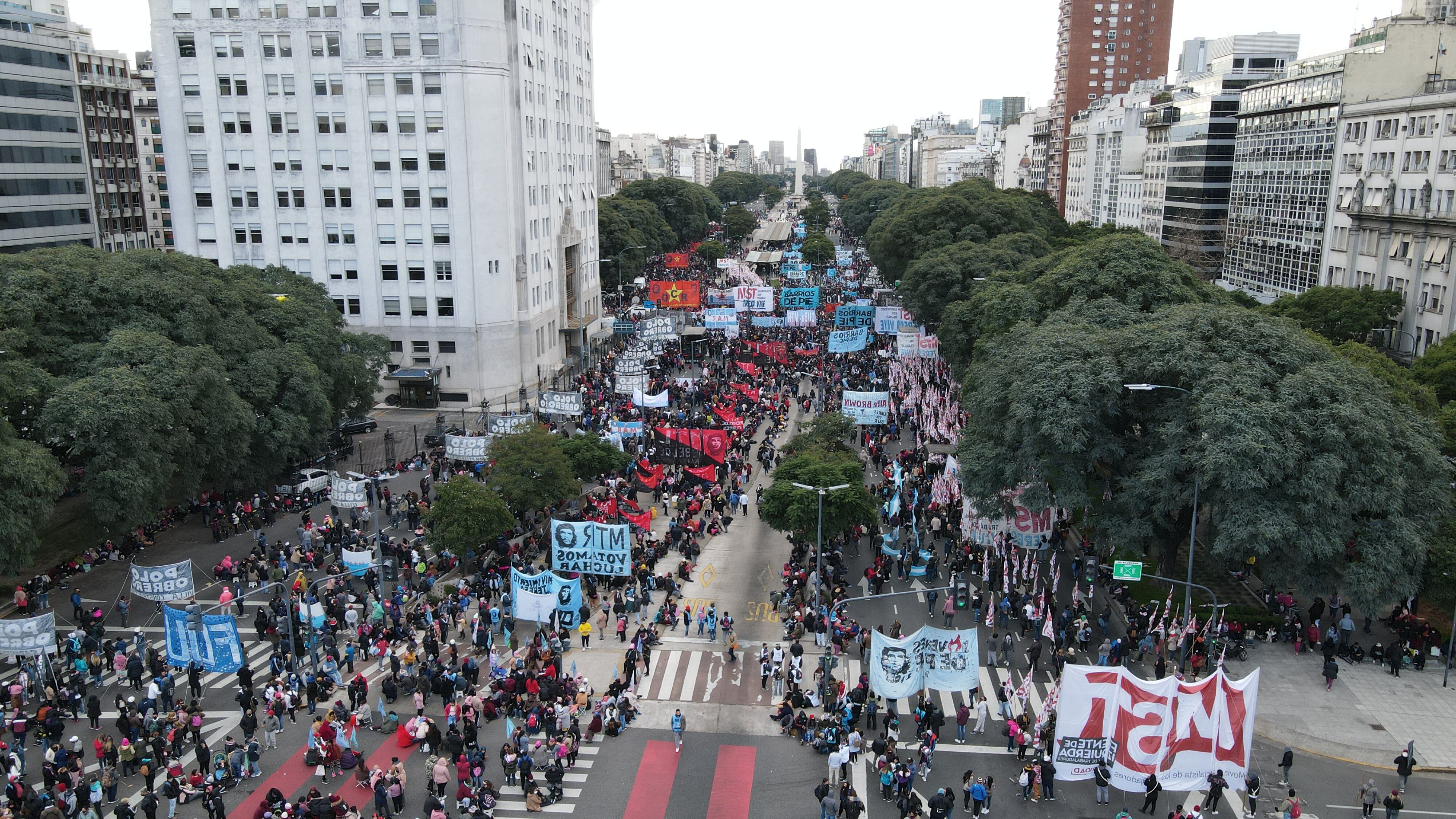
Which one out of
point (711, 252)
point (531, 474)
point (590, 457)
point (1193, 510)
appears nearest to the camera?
point (1193, 510)

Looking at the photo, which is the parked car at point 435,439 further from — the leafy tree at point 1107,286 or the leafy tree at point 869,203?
the leafy tree at point 869,203

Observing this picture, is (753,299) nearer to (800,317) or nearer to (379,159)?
(800,317)

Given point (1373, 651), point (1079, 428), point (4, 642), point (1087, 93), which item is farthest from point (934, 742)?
point (1087, 93)

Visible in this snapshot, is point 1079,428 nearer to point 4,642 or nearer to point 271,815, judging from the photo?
point 271,815

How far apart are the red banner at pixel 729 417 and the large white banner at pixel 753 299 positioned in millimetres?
27993

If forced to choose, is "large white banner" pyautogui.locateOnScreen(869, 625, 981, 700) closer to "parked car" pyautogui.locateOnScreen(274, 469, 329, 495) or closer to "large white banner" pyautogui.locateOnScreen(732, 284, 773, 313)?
"parked car" pyautogui.locateOnScreen(274, 469, 329, 495)

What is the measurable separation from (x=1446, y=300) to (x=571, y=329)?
2407 inches

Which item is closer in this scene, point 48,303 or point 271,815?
point 271,815

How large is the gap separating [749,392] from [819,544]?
26874 millimetres

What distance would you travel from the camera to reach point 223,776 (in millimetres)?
23984

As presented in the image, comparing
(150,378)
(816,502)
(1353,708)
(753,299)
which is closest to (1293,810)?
(1353,708)

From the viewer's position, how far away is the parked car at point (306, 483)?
151 ft

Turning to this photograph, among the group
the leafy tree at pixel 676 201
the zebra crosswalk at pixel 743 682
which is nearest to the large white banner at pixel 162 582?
the zebra crosswalk at pixel 743 682

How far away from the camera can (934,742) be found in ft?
81.8
